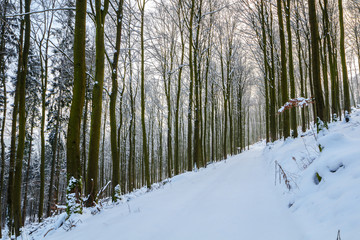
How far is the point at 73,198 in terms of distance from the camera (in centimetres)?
382

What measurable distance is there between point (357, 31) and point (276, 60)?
20.9ft

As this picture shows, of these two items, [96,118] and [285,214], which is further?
[96,118]

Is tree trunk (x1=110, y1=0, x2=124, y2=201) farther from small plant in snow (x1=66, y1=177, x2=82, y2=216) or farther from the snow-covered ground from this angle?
the snow-covered ground

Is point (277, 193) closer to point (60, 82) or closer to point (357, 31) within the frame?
point (60, 82)

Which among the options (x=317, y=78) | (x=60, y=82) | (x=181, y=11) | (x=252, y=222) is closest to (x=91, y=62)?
(x=60, y=82)

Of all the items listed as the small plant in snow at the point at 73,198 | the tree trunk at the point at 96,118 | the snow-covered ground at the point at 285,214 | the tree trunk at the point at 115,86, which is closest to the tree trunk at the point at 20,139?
the tree trunk at the point at 115,86

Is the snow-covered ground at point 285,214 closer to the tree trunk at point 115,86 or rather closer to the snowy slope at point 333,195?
the snowy slope at point 333,195

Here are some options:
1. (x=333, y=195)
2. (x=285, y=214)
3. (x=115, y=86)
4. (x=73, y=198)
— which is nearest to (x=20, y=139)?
(x=115, y=86)

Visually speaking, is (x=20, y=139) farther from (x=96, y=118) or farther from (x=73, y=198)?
(x=73, y=198)

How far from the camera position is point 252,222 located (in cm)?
211

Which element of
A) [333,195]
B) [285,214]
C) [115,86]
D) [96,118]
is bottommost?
[285,214]

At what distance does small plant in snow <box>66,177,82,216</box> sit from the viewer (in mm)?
3730

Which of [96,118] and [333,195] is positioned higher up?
[96,118]

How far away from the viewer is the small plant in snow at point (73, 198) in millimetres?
3730
